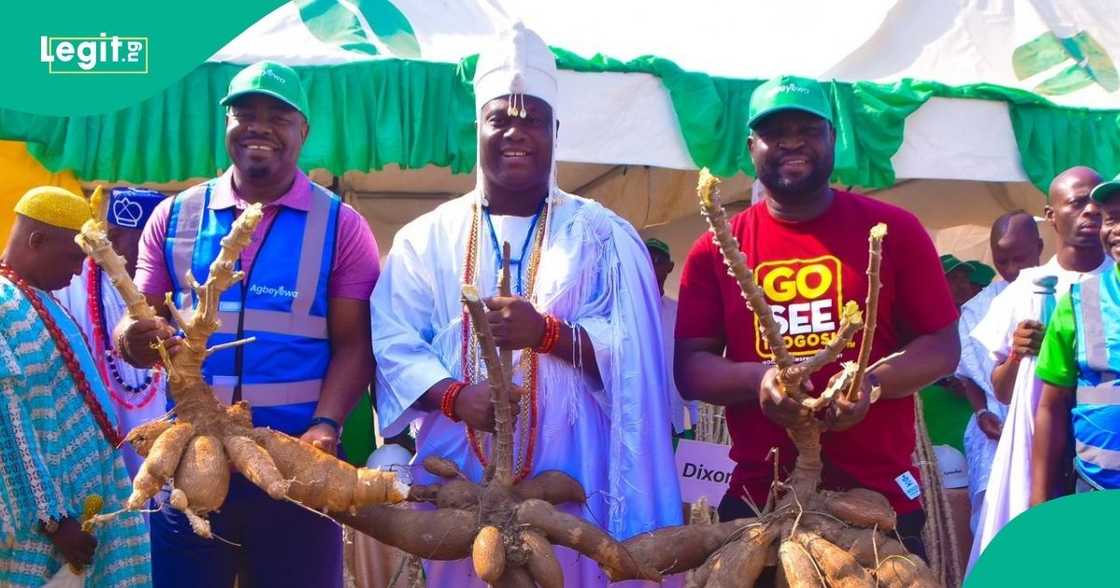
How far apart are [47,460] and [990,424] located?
370 cm

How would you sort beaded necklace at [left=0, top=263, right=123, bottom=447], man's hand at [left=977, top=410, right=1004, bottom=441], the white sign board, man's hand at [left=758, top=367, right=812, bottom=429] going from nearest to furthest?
man's hand at [left=758, top=367, right=812, bottom=429] → beaded necklace at [left=0, top=263, right=123, bottom=447] → the white sign board → man's hand at [left=977, top=410, right=1004, bottom=441]

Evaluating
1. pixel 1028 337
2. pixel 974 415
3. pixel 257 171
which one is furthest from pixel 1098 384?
pixel 974 415

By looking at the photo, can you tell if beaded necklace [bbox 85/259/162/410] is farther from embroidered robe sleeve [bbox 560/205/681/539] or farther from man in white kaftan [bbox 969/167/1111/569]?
man in white kaftan [bbox 969/167/1111/569]

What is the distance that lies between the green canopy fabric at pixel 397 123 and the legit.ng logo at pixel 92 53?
0.22 metres

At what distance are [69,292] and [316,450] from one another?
182 centimetres

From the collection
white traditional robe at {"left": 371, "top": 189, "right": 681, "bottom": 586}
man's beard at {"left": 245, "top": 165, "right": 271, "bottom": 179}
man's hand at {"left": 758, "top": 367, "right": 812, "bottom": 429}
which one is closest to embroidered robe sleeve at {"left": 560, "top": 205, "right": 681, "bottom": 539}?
white traditional robe at {"left": 371, "top": 189, "right": 681, "bottom": 586}

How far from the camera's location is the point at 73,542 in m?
3.38

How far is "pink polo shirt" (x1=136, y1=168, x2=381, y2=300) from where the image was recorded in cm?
321

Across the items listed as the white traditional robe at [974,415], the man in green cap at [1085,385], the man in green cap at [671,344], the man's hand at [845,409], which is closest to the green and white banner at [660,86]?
the man in green cap at [671,344]

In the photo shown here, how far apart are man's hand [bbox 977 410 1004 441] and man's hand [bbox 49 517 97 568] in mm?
3577

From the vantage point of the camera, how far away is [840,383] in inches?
104

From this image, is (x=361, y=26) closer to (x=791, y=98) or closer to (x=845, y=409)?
(x=791, y=98)

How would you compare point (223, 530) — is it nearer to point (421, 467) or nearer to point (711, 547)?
point (421, 467)

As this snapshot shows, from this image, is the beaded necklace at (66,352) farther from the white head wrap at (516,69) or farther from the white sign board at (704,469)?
the white sign board at (704,469)
